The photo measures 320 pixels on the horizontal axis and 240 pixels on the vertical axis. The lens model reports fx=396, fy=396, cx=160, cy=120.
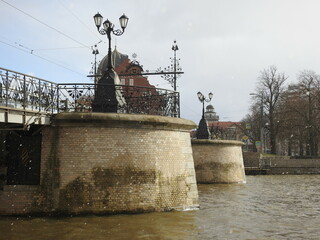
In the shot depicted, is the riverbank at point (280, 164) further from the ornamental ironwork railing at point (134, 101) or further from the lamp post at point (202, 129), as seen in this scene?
the ornamental ironwork railing at point (134, 101)

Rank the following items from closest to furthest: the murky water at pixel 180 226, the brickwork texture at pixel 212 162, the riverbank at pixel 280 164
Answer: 1. the murky water at pixel 180 226
2. the brickwork texture at pixel 212 162
3. the riverbank at pixel 280 164

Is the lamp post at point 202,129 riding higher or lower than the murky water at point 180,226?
higher

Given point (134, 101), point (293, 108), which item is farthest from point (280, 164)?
point (134, 101)

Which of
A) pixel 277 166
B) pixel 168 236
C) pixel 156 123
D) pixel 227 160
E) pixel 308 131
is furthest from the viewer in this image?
pixel 308 131

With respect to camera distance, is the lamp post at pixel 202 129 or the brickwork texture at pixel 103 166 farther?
the lamp post at pixel 202 129

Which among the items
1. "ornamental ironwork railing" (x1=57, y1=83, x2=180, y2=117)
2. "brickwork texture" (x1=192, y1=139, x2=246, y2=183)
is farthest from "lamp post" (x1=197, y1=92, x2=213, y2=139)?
"ornamental ironwork railing" (x1=57, y1=83, x2=180, y2=117)

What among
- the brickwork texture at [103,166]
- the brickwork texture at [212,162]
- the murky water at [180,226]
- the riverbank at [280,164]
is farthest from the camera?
the riverbank at [280,164]

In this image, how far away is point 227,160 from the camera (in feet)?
86.4

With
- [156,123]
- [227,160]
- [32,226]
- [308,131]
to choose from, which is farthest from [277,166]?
[32,226]

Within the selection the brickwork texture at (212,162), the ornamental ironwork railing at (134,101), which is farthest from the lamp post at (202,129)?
the ornamental ironwork railing at (134,101)

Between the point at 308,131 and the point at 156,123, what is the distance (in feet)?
133

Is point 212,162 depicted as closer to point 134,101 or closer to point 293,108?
point 134,101

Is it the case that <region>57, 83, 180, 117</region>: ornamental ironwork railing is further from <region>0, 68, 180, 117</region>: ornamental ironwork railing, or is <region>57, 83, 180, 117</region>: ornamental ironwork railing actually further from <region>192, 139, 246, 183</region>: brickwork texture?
<region>192, 139, 246, 183</region>: brickwork texture

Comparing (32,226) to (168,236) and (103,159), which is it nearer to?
(103,159)
